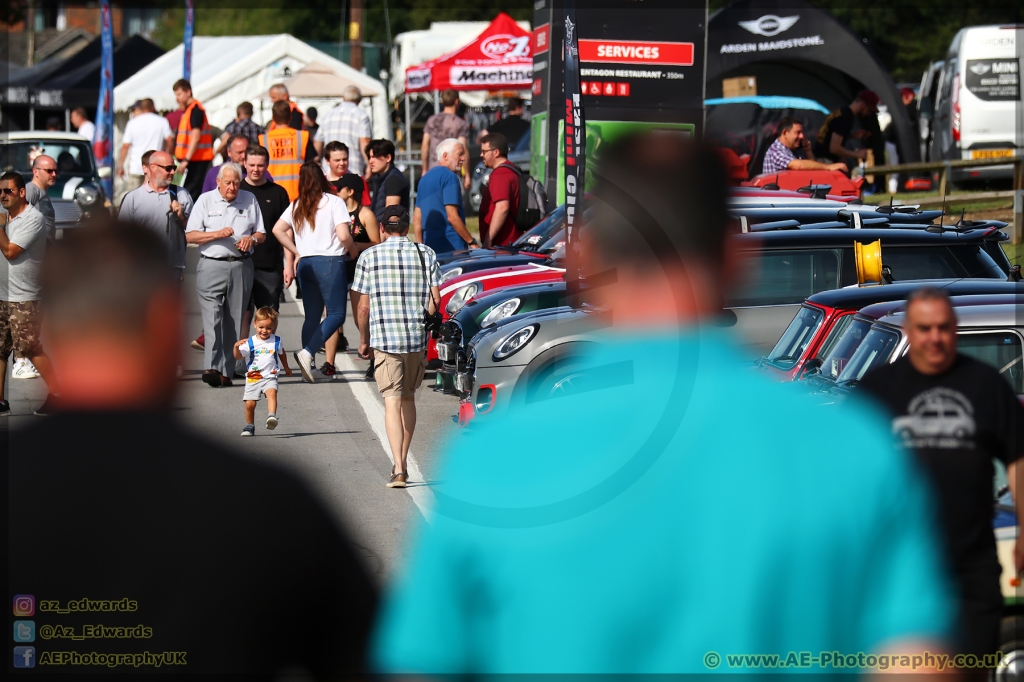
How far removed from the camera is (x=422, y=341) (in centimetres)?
839

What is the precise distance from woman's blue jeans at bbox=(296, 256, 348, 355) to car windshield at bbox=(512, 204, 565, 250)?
243 cm

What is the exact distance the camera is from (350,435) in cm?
993

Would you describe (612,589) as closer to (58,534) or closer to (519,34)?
(58,534)

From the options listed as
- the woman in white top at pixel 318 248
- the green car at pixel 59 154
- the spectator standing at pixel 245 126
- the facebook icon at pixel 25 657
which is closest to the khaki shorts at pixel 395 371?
the woman in white top at pixel 318 248

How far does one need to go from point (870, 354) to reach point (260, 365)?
5.12 m

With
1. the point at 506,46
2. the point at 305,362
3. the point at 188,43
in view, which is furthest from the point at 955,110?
the point at 305,362

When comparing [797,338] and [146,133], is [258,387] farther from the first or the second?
[146,133]

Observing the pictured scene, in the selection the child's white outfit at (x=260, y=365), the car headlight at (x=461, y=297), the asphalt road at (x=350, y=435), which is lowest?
the asphalt road at (x=350, y=435)

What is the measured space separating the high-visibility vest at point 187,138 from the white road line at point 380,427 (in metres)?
5.79

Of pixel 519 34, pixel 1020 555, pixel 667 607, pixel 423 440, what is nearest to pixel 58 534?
pixel 667 607

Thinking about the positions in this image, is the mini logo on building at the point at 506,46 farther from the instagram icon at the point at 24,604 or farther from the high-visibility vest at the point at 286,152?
the instagram icon at the point at 24,604

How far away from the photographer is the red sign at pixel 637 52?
16156mm

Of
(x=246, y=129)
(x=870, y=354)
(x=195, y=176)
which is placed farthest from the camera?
(x=195, y=176)

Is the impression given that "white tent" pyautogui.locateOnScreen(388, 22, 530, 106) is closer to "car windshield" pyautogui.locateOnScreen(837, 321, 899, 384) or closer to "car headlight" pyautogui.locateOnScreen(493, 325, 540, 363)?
"car headlight" pyautogui.locateOnScreen(493, 325, 540, 363)
